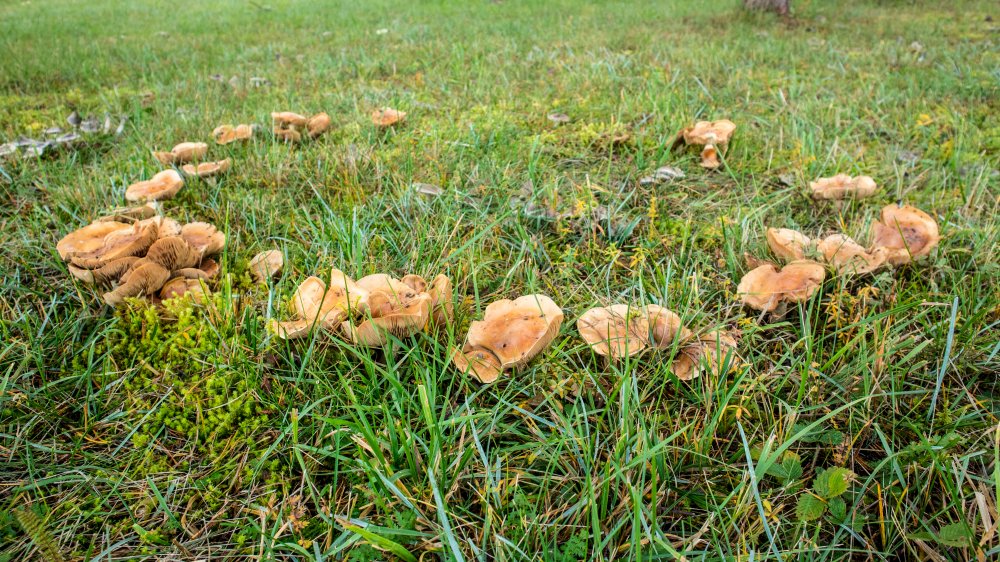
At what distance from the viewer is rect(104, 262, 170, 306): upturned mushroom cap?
2.10m

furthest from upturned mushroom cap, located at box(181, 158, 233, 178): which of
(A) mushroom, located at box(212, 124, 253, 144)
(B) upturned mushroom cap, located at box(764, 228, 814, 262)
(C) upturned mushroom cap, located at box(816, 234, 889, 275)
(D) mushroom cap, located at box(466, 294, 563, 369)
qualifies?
(C) upturned mushroom cap, located at box(816, 234, 889, 275)

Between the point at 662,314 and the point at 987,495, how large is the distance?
99 cm

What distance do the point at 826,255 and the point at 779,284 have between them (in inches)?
12.5

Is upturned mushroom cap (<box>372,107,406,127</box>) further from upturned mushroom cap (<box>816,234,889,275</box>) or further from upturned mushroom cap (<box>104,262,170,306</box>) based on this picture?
upturned mushroom cap (<box>816,234,889,275</box>)

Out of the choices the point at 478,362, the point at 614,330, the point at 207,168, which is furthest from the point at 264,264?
the point at 614,330

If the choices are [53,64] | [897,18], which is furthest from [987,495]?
[897,18]

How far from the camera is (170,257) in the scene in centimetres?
224

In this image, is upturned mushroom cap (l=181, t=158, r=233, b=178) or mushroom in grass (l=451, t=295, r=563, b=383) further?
upturned mushroom cap (l=181, t=158, r=233, b=178)

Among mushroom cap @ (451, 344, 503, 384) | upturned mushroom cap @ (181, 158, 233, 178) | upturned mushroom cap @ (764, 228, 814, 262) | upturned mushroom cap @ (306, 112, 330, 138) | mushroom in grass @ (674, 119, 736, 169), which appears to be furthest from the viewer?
upturned mushroom cap @ (306, 112, 330, 138)

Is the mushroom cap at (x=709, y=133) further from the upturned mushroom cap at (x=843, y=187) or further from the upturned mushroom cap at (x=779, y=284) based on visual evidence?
the upturned mushroom cap at (x=779, y=284)

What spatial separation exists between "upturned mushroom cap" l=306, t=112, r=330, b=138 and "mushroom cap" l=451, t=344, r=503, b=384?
2.53 meters

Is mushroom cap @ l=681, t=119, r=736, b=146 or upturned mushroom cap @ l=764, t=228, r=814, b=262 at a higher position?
mushroom cap @ l=681, t=119, r=736, b=146

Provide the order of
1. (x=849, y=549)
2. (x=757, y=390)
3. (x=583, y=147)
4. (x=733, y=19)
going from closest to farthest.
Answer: (x=849, y=549) → (x=757, y=390) → (x=583, y=147) → (x=733, y=19)

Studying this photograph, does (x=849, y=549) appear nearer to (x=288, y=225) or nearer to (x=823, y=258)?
(x=823, y=258)
